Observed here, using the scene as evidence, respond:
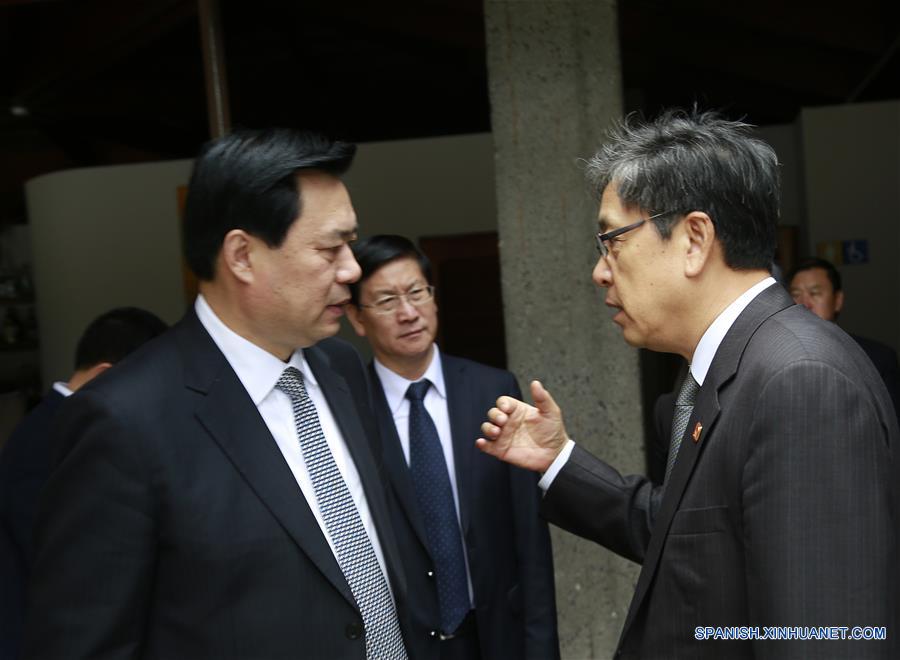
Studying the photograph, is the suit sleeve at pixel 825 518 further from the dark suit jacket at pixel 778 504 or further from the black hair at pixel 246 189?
the black hair at pixel 246 189

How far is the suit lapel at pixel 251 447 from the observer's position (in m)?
1.68

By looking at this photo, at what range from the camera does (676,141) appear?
181cm

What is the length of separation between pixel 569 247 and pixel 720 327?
6.29ft

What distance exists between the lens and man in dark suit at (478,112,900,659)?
1374 mm

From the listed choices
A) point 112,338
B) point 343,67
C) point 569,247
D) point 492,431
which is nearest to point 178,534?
point 492,431

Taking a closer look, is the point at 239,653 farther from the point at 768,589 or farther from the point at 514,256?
the point at 514,256

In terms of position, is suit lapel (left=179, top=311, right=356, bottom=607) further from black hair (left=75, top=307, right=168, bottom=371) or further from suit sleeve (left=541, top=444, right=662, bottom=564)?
black hair (left=75, top=307, right=168, bottom=371)

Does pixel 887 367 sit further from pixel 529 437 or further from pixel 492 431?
pixel 492 431

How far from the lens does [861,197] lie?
Answer: 7.22 m

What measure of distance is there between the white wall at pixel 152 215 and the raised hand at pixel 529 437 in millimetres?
5440

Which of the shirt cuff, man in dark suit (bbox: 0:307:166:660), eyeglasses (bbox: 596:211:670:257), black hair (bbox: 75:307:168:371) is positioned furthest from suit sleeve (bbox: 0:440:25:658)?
eyeglasses (bbox: 596:211:670:257)

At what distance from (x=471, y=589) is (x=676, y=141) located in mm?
1568

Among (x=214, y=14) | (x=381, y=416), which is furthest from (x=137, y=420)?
(x=214, y=14)

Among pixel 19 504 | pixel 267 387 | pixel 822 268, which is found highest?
pixel 822 268
